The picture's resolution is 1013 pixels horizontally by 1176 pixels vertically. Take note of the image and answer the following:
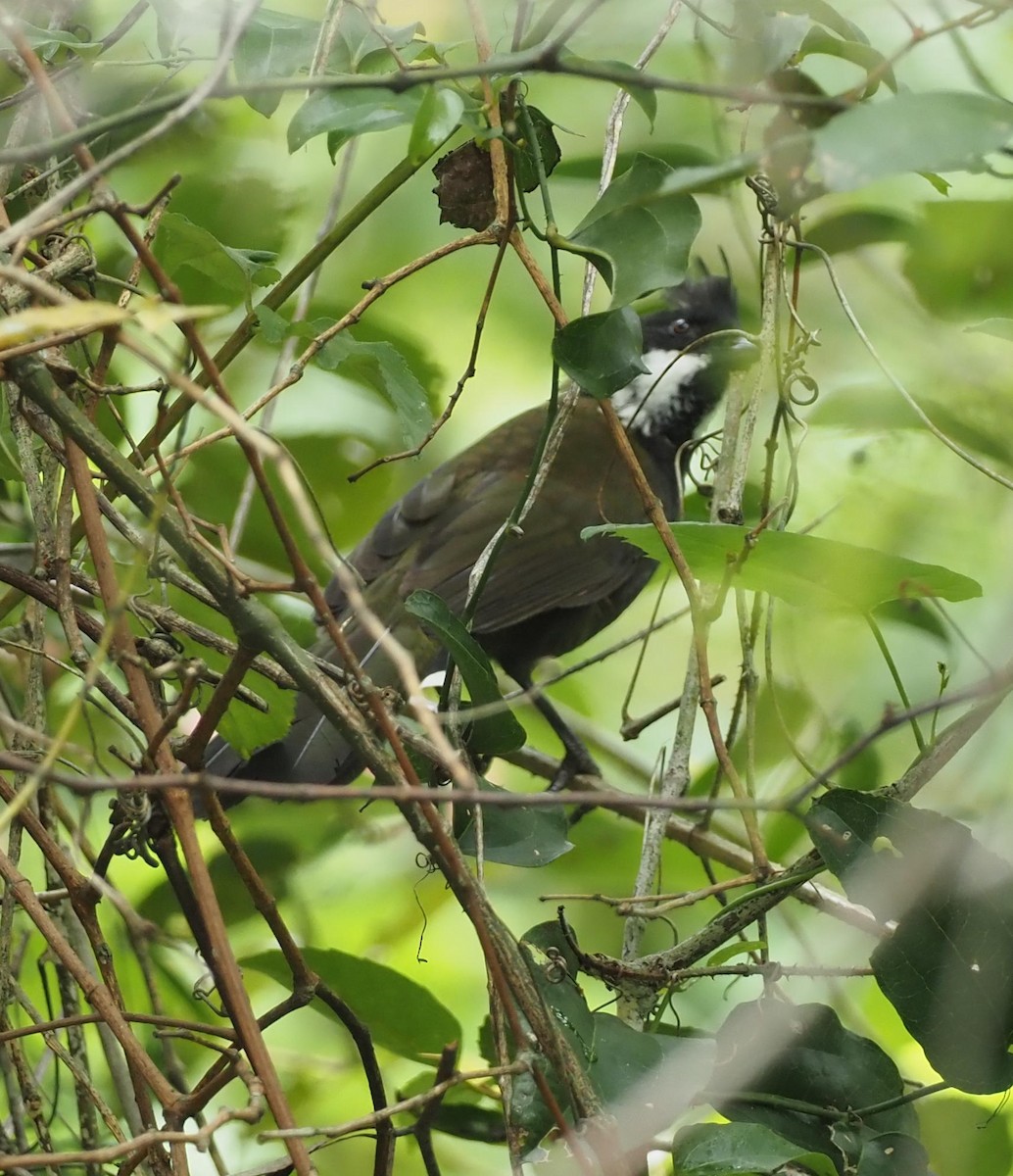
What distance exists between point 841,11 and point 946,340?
38 cm

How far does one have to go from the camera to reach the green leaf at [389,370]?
3.57 feet

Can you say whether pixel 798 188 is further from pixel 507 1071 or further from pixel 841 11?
pixel 507 1071

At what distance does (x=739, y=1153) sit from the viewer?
898 millimetres

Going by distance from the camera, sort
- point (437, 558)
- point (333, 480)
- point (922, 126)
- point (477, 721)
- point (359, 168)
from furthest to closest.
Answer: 1. point (437, 558)
2. point (359, 168)
3. point (333, 480)
4. point (477, 721)
5. point (922, 126)

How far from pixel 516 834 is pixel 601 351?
1.29 ft

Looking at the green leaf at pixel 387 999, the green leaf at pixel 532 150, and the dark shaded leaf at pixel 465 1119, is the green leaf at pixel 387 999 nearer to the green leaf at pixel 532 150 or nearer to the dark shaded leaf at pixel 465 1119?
the dark shaded leaf at pixel 465 1119

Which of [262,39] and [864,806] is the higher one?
[262,39]

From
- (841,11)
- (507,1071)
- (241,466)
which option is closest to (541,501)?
(241,466)

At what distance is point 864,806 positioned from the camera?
0.98 metres

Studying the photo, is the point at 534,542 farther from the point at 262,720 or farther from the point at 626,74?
the point at 626,74

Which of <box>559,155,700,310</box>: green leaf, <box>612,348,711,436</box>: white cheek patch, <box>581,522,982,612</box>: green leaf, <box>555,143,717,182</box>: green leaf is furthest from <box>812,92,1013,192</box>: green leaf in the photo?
<box>612,348,711,436</box>: white cheek patch

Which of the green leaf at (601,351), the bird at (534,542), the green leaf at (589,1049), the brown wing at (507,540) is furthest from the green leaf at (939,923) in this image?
the brown wing at (507,540)

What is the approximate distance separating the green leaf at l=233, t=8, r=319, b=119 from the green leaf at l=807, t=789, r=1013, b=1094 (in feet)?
2.24

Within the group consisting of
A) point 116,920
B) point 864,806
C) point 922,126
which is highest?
point 922,126
